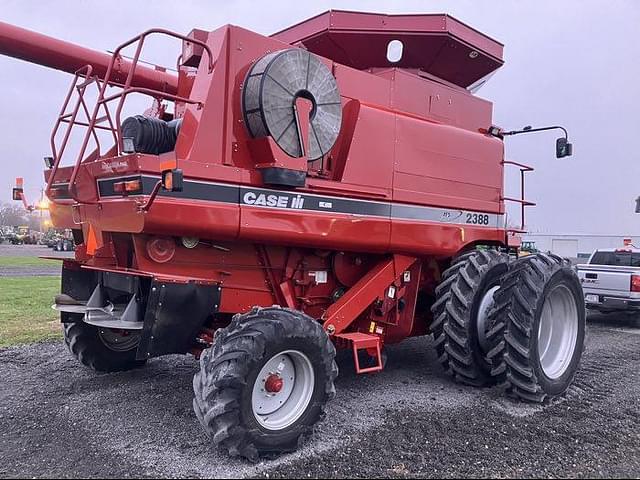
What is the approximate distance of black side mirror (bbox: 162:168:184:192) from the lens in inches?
142

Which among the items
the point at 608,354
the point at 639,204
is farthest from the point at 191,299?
the point at 639,204

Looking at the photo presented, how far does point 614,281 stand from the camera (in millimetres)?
11312

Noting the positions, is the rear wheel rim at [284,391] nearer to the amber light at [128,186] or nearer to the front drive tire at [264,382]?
the front drive tire at [264,382]

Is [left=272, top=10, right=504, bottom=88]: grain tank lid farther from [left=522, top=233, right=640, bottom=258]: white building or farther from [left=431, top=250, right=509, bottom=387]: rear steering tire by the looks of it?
[left=522, top=233, right=640, bottom=258]: white building

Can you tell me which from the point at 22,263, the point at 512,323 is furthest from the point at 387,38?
the point at 22,263

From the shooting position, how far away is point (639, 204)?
13.3 metres

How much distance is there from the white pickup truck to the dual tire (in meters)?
5.13

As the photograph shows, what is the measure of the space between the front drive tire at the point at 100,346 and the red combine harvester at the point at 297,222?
0.02 metres

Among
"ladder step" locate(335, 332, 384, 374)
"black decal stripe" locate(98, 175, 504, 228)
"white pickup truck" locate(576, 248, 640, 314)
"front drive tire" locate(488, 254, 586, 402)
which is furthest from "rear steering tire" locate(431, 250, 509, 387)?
"white pickup truck" locate(576, 248, 640, 314)

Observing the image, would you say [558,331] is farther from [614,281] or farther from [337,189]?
[614,281]

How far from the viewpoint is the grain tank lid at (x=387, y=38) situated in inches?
227

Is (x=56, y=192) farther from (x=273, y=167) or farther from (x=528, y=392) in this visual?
(x=528, y=392)

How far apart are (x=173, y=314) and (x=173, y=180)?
1038 millimetres

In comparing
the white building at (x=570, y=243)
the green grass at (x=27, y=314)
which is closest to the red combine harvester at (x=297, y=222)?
the green grass at (x=27, y=314)
